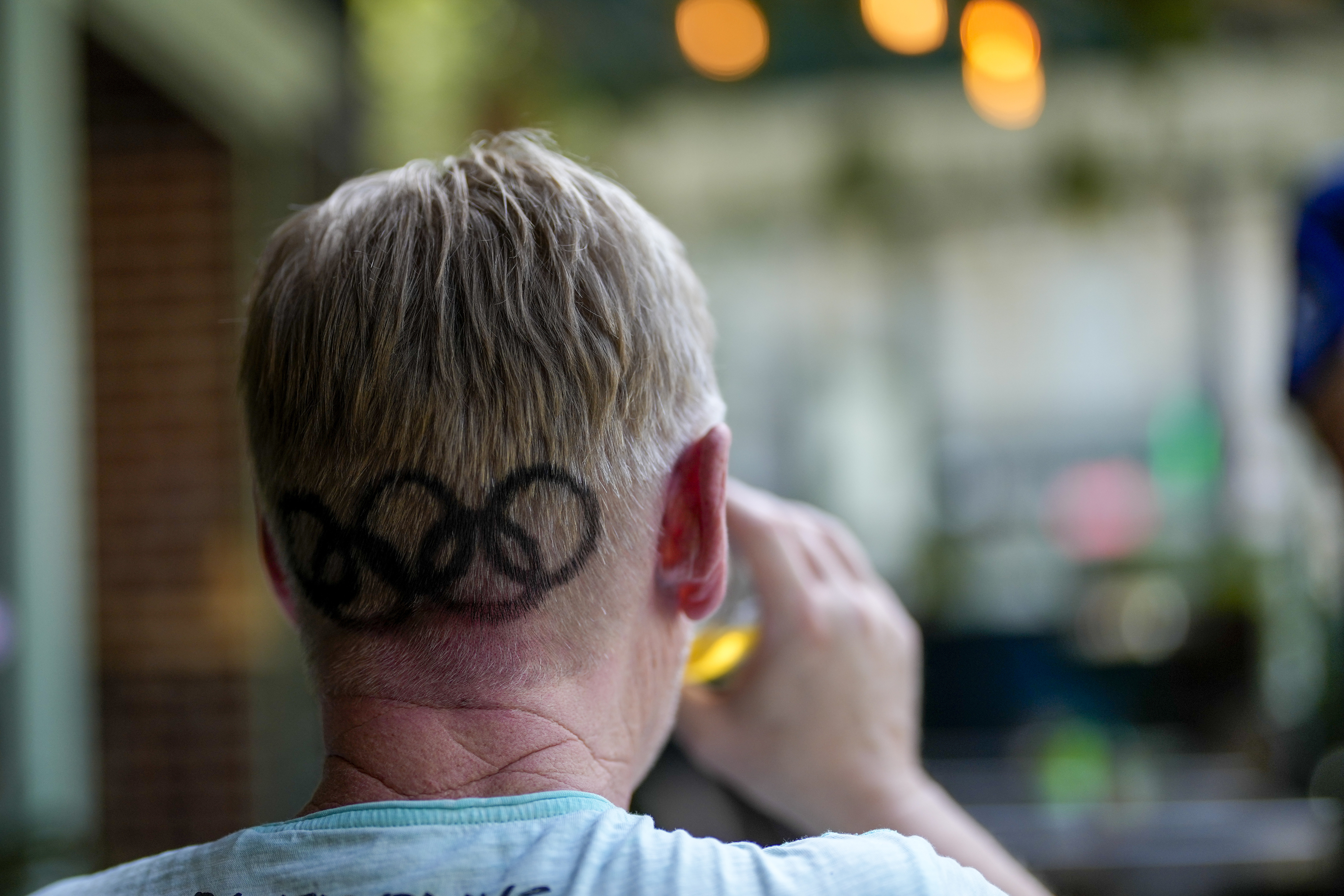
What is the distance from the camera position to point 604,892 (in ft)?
2.04

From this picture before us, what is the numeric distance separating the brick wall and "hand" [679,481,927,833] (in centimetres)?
342

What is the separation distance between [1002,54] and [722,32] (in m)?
1.06

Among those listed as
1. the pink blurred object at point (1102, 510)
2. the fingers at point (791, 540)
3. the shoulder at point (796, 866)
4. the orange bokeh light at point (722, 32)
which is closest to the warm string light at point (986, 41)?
the orange bokeh light at point (722, 32)

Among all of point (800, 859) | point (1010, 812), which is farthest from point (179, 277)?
point (800, 859)

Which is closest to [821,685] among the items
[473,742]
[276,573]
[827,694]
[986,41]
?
[827,694]

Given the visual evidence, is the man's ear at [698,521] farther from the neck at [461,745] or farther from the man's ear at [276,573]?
the man's ear at [276,573]

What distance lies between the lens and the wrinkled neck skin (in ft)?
2.34

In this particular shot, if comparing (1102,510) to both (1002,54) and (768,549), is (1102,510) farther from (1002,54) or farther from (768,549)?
(768,549)

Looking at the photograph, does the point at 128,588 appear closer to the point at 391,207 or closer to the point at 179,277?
the point at 179,277

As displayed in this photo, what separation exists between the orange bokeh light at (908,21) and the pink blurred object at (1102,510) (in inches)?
167

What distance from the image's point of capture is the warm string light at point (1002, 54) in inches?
123

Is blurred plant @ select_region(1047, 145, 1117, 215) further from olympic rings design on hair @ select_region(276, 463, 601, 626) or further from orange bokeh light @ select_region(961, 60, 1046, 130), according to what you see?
olympic rings design on hair @ select_region(276, 463, 601, 626)

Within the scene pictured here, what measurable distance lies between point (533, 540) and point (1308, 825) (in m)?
3.05

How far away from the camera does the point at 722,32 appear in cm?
381
